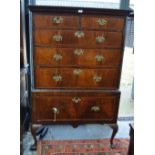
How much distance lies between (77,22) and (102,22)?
7.8 inches

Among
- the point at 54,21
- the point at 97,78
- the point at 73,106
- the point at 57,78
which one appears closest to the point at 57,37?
the point at 54,21

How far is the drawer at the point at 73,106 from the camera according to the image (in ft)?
6.81

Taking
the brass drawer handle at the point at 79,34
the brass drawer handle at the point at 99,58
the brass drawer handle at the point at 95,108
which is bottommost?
the brass drawer handle at the point at 95,108

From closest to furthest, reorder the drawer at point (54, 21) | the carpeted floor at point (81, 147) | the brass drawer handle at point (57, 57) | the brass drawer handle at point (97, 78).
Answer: the drawer at point (54, 21) → the brass drawer handle at point (57, 57) → the brass drawer handle at point (97, 78) → the carpeted floor at point (81, 147)

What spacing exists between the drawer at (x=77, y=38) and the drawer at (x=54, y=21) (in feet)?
0.13

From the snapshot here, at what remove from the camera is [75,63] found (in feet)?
6.61

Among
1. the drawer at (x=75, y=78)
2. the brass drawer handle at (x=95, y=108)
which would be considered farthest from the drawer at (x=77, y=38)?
the brass drawer handle at (x=95, y=108)

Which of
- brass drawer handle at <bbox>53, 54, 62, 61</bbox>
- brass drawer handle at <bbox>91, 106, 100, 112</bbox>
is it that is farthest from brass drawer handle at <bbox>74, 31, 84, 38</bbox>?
brass drawer handle at <bbox>91, 106, 100, 112</bbox>

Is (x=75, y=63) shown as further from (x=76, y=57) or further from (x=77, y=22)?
(x=77, y=22)

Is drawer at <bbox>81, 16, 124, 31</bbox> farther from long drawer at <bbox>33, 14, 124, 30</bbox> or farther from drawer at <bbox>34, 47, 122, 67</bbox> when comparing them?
drawer at <bbox>34, 47, 122, 67</bbox>

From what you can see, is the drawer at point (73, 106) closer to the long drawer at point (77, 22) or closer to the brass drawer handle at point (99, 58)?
the brass drawer handle at point (99, 58)

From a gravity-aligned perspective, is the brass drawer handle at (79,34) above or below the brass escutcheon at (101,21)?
below
